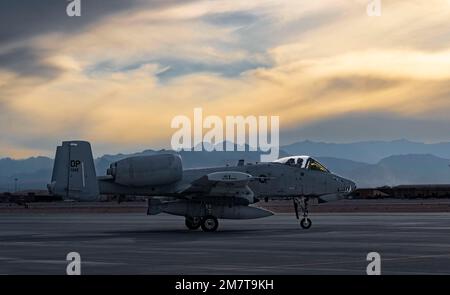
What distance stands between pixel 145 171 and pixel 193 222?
13.6 feet

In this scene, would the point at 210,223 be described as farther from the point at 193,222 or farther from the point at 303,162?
the point at 303,162

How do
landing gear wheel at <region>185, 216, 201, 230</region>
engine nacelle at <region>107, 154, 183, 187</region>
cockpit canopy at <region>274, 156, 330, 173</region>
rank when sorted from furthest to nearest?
cockpit canopy at <region>274, 156, 330, 173</region> → landing gear wheel at <region>185, 216, 201, 230</region> → engine nacelle at <region>107, 154, 183, 187</region>

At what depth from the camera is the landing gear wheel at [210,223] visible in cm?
4769

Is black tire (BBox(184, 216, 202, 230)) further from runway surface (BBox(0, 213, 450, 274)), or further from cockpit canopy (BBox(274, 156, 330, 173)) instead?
cockpit canopy (BBox(274, 156, 330, 173))

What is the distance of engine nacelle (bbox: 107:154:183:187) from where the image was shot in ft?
154

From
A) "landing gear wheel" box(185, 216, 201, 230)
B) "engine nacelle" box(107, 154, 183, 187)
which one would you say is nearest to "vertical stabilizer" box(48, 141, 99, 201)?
"engine nacelle" box(107, 154, 183, 187)

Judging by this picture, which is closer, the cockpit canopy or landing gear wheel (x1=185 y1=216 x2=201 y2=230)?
landing gear wheel (x1=185 y1=216 x2=201 y2=230)

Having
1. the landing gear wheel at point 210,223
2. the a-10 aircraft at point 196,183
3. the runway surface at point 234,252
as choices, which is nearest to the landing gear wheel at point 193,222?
the a-10 aircraft at point 196,183

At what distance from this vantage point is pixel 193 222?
49.2m

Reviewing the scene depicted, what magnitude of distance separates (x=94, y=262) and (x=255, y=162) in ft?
77.1
